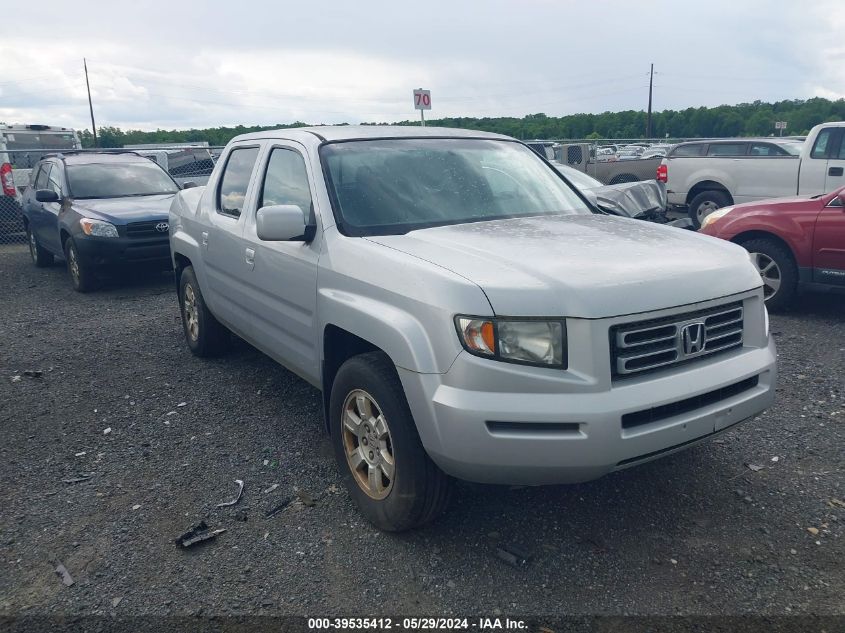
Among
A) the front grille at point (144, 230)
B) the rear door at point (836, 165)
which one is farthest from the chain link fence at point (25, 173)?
the rear door at point (836, 165)

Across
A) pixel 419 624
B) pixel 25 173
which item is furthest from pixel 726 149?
pixel 25 173

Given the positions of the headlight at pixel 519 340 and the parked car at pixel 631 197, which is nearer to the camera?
the headlight at pixel 519 340

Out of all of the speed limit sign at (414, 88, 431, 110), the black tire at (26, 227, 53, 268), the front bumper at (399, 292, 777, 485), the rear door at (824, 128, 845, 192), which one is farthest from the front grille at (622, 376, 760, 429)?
the speed limit sign at (414, 88, 431, 110)

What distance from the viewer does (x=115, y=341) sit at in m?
7.05

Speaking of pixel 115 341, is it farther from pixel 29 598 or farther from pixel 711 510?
pixel 711 510

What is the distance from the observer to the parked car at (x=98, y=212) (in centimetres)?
930

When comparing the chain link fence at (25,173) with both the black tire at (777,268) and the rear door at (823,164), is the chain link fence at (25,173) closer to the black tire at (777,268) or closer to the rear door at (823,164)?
the black tire at (777,268)

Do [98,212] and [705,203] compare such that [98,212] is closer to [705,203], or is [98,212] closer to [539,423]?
[539,423]

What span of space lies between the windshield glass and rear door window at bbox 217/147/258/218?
580 centimetres

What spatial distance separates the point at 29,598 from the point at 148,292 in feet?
23.3

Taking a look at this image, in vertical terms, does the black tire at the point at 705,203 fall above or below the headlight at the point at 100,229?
below

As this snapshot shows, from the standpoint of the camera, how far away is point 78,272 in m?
9.54

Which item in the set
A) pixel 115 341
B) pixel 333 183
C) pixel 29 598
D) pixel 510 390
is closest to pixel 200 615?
pixel 29 598

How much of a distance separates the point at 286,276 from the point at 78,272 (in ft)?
22.0
